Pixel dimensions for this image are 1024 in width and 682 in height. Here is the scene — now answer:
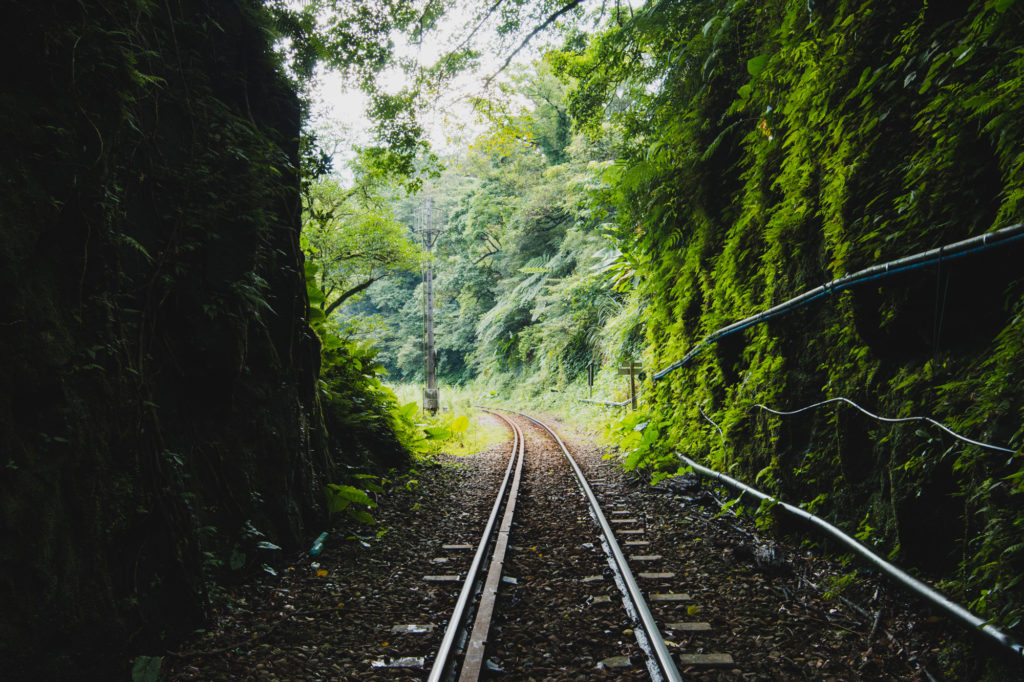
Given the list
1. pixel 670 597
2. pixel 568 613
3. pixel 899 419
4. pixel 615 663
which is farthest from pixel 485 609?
pixel 899 419

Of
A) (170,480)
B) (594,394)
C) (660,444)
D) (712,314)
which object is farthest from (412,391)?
(170,480)

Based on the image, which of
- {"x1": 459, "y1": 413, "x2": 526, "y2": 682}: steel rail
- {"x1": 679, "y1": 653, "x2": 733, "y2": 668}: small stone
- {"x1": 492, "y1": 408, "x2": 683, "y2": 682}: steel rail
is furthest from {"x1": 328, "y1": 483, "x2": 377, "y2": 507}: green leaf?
{"x1": 679, "y1": 653, "x2": 733, "y2": 668}: small stone

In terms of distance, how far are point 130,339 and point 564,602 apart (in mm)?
3791

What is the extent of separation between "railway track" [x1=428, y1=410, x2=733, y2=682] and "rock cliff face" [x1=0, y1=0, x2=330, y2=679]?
6.36 ft

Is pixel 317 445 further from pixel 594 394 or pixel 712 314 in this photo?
pixel 594 394

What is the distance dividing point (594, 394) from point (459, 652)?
14200 millimetres

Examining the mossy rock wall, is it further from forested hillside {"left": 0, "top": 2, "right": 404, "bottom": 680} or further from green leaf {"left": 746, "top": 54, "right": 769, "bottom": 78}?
forested hillside {"left": 0, "top": 2, "right": 404, "bottom": 680}

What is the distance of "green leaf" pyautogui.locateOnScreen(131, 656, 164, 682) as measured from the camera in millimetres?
2789

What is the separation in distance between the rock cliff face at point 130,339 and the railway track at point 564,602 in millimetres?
1937

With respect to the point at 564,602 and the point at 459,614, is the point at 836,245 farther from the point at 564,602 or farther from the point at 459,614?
the point at 459,614

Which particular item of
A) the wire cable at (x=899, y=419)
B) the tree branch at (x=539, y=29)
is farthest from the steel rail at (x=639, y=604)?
the tree branch at (x=539, y=29)

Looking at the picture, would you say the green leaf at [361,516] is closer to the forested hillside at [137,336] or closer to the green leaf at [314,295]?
the forested hillside at [137,336]

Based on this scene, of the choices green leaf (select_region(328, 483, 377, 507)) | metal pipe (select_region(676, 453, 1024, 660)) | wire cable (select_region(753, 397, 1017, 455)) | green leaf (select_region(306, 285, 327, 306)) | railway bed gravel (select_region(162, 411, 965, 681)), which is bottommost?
railway bed gravel (select_region(162, 411, 965, 681))

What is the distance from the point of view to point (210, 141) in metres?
4.69
